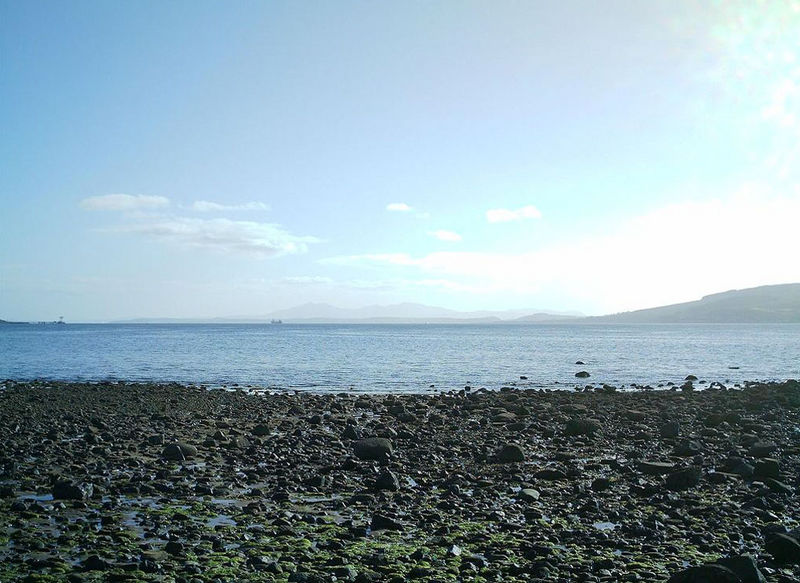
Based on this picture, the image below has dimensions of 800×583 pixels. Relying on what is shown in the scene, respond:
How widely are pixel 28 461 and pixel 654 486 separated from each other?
56.9ft

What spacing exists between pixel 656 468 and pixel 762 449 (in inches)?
189

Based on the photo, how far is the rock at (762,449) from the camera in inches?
761

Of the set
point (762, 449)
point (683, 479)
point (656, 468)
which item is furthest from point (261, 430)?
point (762, 449)

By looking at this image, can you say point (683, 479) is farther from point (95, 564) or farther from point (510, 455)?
point (95, 564)

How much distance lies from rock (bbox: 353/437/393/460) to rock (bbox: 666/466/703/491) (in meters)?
7.97

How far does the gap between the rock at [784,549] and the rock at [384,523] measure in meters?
6.63

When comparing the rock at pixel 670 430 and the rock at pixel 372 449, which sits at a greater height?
the rock at pixel 372 449

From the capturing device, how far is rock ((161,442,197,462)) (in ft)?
62.9

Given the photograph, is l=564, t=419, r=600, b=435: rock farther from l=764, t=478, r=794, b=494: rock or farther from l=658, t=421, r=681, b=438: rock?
Answer: l=764, t=478, r=794, b=494: rock

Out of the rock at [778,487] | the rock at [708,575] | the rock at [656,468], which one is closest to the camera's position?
the rock at [708,575]

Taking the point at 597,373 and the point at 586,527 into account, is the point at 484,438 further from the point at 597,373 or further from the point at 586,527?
the point at 597,373

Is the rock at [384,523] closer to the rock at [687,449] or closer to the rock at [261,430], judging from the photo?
the rock at [687,449]

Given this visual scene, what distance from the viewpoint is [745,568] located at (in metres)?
9.34

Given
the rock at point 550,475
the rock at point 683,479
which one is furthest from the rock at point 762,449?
the rock at point 550,475
